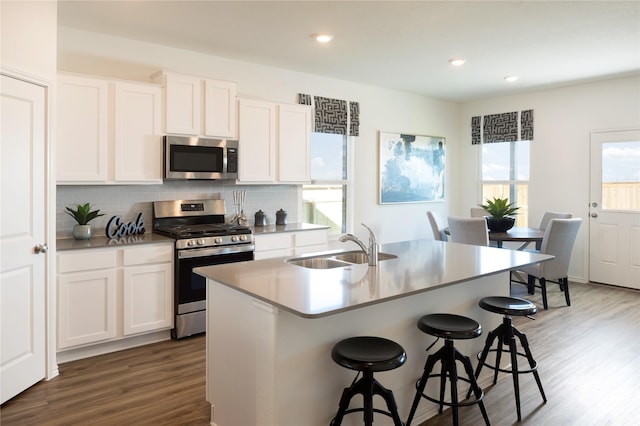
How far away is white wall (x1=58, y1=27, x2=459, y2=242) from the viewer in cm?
390

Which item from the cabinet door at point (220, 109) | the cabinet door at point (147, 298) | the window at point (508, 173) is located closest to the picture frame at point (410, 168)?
the window at point (508, 173)

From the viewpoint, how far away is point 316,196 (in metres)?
5.52

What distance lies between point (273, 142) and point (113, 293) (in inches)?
82.0

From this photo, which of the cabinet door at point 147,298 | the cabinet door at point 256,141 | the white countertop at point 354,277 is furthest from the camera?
the cabinet door at point 256,141

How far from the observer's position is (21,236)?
281 cm

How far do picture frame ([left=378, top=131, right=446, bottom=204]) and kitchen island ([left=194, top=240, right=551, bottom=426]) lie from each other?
3.50 meters

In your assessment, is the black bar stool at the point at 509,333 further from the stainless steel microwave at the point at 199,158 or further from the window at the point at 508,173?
the window at the point at 508,173

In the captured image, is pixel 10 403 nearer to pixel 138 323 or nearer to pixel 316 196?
pixel 138 323

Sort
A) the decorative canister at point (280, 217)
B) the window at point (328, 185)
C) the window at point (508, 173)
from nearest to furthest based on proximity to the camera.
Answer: the decorative canister at point (280, 217), the window at point (328, 185), the window at point (508, 173)

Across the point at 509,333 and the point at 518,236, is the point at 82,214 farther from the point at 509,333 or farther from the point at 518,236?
the point at 518,236

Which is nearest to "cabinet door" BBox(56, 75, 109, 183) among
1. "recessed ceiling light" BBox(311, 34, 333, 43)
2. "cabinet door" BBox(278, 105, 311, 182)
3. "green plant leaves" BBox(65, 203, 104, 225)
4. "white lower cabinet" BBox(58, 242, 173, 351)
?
"green plant leaves" BBox(65, 203, 104, 225)

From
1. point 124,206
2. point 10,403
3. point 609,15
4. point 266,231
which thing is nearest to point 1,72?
point 124,206

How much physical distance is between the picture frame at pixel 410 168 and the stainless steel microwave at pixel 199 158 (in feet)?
8.21

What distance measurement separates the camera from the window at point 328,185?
5.47 metres
